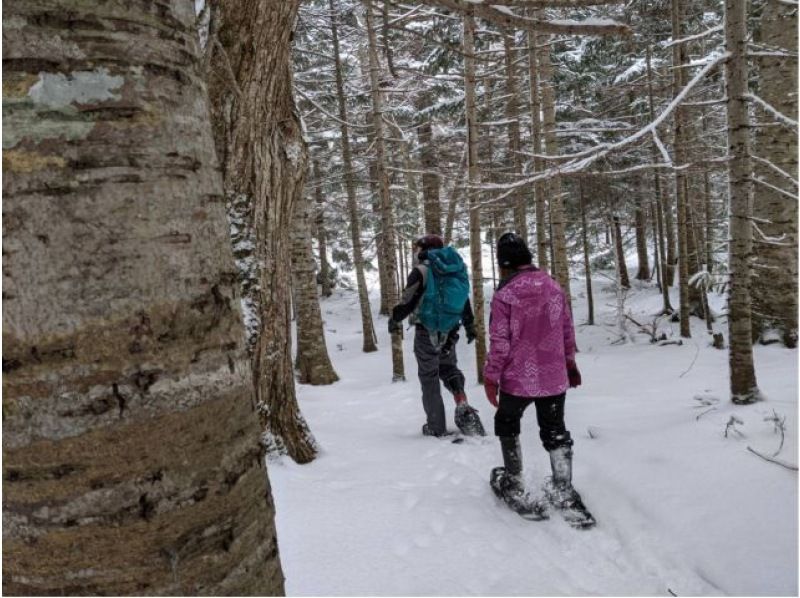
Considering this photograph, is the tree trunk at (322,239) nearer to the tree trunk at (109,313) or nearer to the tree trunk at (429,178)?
the tree trunk at (429,178)

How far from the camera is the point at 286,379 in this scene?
3963mm

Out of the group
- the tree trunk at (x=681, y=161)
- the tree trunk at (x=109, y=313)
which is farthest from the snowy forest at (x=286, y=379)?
the tree trunk at (x=681, y=161)

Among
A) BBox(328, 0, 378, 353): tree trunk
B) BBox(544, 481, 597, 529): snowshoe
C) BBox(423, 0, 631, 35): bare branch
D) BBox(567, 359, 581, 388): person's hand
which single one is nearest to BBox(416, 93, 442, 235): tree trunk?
BBox(328, 0, 378, 353): tree trunk

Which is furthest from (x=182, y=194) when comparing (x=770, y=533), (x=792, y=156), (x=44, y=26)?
(x=792, y=156)

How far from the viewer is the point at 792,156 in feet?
23.9

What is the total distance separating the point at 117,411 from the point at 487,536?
2.82 meters

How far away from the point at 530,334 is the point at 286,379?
188cm

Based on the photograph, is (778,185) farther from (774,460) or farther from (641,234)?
(641,234)

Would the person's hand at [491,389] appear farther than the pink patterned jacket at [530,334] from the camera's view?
Yes

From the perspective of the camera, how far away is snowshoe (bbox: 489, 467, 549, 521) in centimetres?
339

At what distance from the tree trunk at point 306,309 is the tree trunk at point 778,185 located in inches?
273

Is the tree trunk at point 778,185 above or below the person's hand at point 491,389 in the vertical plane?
above

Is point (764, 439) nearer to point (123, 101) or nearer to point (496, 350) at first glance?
point (496, 350)

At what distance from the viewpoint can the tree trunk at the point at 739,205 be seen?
4.52 meters
